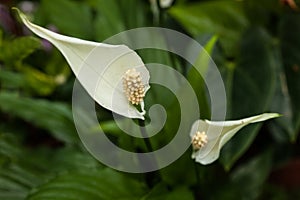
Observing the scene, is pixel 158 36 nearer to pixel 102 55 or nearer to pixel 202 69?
pixel 202 69

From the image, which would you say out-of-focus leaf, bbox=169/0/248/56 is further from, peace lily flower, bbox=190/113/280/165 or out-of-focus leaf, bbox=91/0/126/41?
peace lily flower, bbox=190/113/280/165

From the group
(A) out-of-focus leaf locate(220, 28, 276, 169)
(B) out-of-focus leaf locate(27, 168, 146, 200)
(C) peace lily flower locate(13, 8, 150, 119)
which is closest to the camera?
(C) peace lily flower locate(13, 8, 150, 119)

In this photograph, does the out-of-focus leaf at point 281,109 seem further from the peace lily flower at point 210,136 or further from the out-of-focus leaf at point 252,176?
the peace lily flower at point 210,136

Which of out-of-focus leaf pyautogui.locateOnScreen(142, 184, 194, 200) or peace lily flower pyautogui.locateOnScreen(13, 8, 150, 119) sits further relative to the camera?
out-of-focus leaf pyautogui.locateOnScreen(142, 184, 194, 200)

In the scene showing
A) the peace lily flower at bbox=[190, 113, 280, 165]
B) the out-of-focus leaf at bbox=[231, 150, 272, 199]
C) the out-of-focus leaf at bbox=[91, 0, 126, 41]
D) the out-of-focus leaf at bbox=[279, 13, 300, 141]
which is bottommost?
the out-of-focus leaf at bbox=[231, 150, 272, 199]

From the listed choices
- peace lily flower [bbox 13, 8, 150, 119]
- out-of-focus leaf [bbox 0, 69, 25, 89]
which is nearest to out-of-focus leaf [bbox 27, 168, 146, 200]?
peace lily flower [bbox 13, 8, 150, 119]

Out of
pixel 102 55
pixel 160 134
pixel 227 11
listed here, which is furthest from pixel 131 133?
pixel 227 11

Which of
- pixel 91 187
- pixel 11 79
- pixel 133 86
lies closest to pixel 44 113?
pixel 11 79
